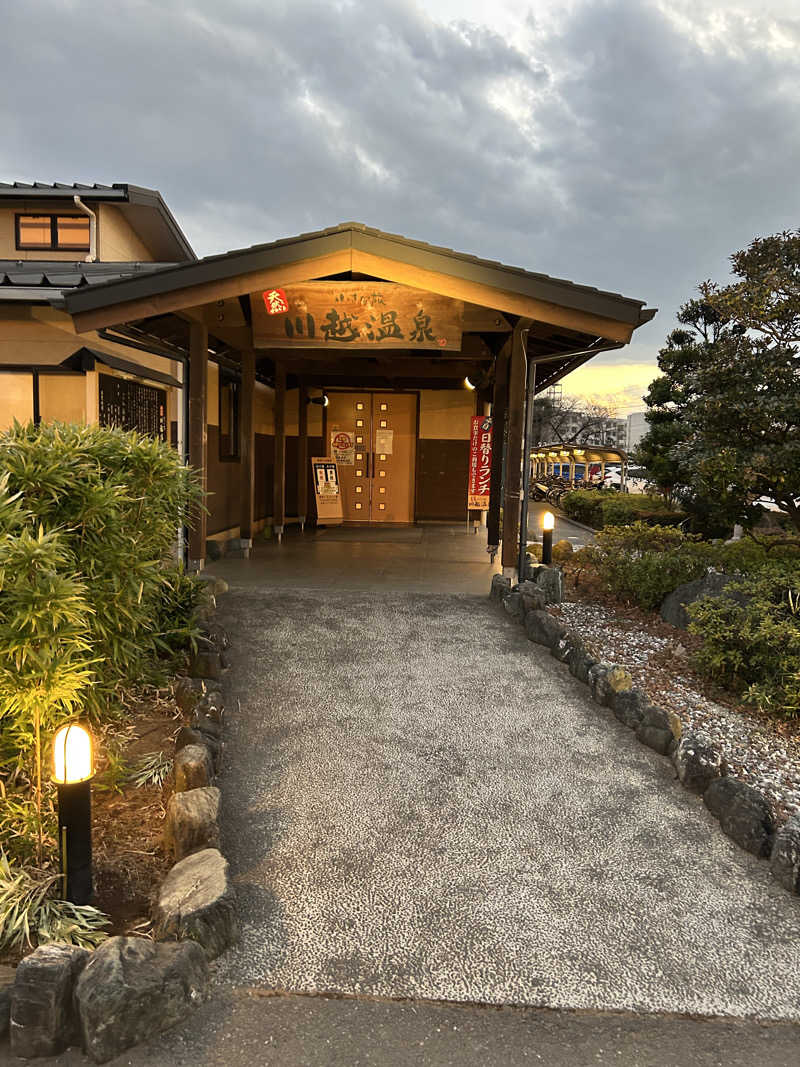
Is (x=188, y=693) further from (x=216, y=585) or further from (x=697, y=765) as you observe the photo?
(x=697, y=765)

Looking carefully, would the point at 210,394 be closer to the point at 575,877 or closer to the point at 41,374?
the point at 41,374

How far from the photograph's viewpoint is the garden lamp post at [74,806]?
2.76 m

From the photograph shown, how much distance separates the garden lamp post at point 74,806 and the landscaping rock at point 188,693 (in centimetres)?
191

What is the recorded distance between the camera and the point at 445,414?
1478 cm

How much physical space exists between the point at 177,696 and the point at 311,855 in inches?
72.5

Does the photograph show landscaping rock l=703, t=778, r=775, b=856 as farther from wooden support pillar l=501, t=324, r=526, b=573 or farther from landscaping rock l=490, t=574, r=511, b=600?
wooden support pillar l=501, t=324, r=526, b=573

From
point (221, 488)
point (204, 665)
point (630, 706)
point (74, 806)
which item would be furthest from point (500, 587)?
point (221, 488)

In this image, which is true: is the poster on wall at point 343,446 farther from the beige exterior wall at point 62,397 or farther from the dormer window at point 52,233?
the beige exterior wall at point 62,397

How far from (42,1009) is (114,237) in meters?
11.1

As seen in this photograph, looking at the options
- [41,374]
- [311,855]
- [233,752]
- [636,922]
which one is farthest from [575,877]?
[41,374]

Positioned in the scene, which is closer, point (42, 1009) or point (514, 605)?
point (42, 1009)

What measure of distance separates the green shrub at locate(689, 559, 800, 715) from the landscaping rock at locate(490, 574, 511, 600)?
5.95ft

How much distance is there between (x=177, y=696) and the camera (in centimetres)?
486

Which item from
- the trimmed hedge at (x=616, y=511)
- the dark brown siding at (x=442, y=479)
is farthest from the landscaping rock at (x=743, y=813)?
the dark brown siding at (x=442, y=479)
